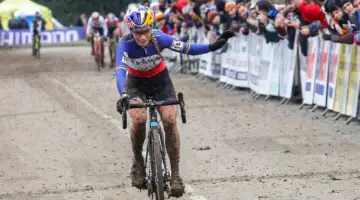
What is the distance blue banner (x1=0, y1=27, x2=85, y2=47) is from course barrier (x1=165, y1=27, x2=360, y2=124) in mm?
29492

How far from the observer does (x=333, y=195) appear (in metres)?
9.16

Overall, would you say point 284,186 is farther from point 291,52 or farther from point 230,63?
point 230,63

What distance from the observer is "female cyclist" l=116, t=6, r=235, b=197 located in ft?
27.1

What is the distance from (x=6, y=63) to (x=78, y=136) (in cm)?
2209

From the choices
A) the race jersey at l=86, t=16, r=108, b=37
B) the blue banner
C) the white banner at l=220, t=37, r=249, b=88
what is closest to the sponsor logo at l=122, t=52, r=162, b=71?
the white banner at l=220, t=37, r=249, b=88

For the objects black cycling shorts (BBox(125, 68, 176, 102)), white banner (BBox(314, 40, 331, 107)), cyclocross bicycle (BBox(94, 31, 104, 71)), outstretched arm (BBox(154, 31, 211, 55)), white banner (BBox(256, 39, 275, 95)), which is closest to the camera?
outstretched arm (BBox(154, 31, 211, 55))

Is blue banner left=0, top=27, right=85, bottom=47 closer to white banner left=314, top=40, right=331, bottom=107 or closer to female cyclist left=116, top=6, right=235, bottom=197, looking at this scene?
white banner left=314, top=40, right=331, bottom=107

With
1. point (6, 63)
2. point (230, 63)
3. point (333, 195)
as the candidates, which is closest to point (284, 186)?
point (333, 195)

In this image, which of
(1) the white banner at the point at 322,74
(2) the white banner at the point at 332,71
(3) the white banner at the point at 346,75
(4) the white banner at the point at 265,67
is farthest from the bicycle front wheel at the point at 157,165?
(4) the white banner at the point at 265,67

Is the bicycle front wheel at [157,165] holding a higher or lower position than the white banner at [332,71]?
higher

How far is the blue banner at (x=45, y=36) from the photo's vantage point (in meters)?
51.2

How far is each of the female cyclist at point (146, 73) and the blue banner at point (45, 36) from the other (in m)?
43.2

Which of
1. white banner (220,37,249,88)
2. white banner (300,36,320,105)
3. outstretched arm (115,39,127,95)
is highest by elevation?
outstretched arm (115,39,127,95)

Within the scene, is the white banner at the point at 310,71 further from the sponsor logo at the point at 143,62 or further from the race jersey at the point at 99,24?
the race jersey at the point at 99,24
